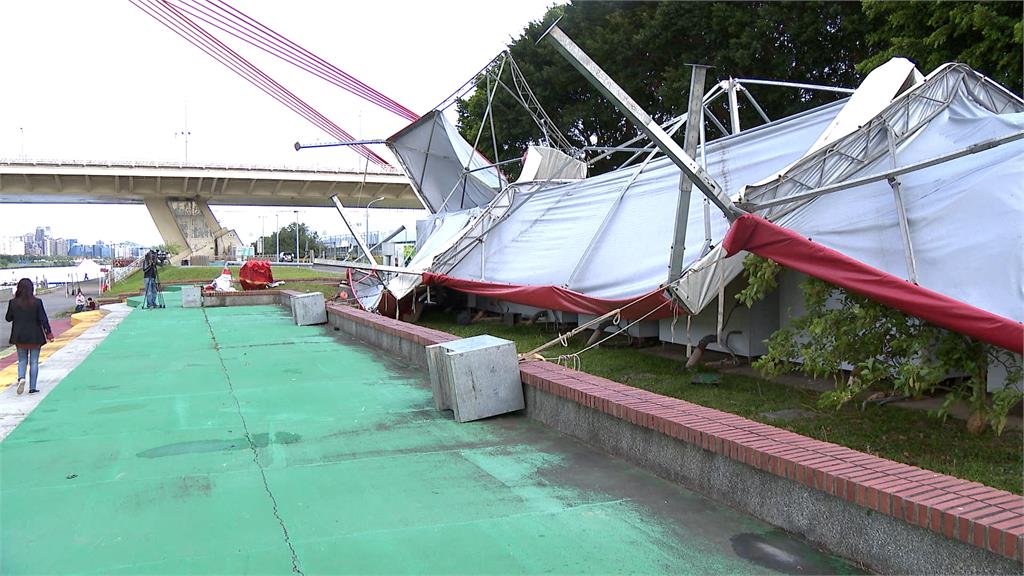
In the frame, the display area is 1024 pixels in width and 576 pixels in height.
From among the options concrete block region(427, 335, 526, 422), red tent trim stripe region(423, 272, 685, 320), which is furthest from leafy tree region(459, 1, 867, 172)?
concrete block region(427, 335, 526, 422)

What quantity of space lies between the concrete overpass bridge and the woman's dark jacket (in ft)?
181

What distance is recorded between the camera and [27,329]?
8.97 metres

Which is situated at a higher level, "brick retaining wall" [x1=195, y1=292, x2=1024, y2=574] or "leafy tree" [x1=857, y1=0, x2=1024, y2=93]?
"leafy tree" [x1=857, y1=0, x2=1024, y2=93]

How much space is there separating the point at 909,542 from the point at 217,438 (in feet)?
17.4

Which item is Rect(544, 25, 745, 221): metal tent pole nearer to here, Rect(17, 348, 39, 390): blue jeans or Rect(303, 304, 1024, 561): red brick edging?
Rect(303, 304, 1024, 561): red brick edging

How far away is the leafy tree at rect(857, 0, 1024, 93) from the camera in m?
13.1

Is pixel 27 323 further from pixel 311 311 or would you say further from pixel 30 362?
pixel 311 311

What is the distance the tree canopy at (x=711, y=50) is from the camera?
15.6m

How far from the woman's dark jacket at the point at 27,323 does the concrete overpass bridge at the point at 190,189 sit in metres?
55.0

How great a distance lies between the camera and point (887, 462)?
4.06m

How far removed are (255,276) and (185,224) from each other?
5338 centimetres

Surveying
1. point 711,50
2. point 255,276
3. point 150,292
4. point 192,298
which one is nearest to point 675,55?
point 711,50

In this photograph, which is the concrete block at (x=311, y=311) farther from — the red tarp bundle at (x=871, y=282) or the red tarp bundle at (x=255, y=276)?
the red tarp bundle at (x=255, y=276)

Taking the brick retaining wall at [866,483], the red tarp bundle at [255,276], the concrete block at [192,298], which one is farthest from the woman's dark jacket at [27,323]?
the red tarp bundle at [255,276]
